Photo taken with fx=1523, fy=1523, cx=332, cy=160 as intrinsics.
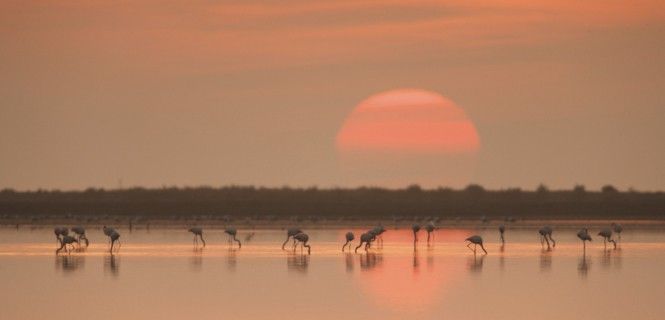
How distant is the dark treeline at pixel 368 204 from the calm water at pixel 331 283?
42962 millimetres

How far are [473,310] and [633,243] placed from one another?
942 inches

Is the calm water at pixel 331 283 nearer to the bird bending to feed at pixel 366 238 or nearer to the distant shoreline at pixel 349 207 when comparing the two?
the bird bending to feed at pixel 366 238

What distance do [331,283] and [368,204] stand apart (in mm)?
68056

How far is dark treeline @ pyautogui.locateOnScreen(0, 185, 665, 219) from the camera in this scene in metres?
86.1

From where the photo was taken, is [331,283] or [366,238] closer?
[331,283]

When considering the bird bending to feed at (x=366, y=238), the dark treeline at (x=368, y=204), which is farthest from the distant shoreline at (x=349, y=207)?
the bird bending to feed at (x=366, y=238)

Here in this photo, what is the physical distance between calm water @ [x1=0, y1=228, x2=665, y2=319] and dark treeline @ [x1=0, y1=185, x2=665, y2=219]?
141ft

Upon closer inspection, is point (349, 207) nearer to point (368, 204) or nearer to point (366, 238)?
point (368, 204)

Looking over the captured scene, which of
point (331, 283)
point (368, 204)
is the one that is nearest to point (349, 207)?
point (368, 204)

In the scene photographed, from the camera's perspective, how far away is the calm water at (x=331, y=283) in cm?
2266

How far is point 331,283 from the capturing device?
2761 centimetres

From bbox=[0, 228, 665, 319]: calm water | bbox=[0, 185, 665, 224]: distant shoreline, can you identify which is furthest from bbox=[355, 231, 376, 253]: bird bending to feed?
bbox=[0, 185, 665, 224]: distant shoreline

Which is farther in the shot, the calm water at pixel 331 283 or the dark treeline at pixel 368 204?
the dark treeline at pixel 368 204

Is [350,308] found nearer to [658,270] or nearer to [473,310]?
[473,310]
